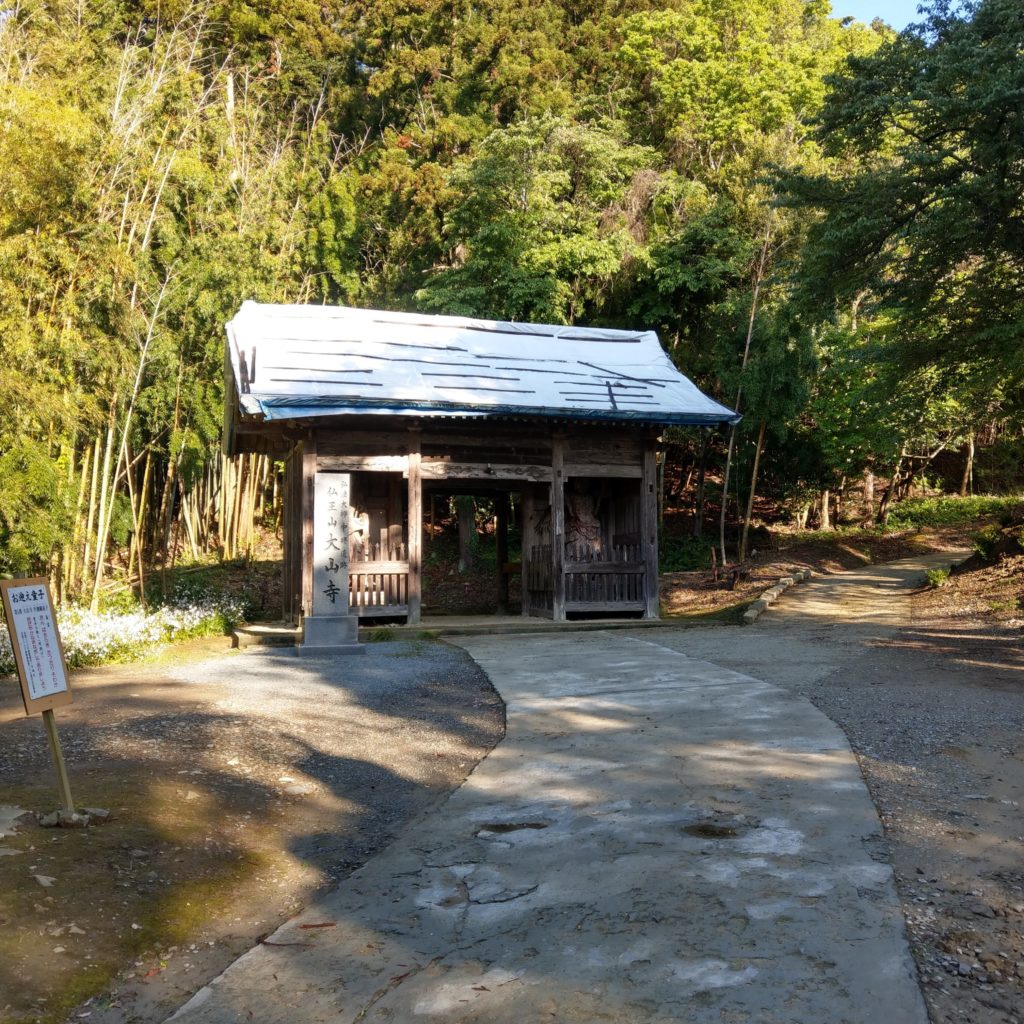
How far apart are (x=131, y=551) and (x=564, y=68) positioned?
17.5 m

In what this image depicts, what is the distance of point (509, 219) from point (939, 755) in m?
17.5

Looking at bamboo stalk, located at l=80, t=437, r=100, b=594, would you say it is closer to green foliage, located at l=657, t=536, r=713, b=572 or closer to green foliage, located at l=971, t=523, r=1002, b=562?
green foliage, located at l=657, t=536, r=713, b=572

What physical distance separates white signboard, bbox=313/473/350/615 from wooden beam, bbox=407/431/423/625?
120 cm

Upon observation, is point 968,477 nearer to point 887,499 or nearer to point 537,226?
point 887,499

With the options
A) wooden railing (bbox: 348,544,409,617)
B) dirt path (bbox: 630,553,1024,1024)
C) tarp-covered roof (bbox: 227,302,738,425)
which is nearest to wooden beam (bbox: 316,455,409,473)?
tarp-covered roof (bbox: 227,302,738,425)

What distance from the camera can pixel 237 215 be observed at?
17.8m

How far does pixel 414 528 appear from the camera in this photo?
12.4m

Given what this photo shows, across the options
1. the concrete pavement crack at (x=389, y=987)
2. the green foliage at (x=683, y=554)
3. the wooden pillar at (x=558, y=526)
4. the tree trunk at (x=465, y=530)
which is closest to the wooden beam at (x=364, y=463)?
the wooden pillar at (x=558, y=526)

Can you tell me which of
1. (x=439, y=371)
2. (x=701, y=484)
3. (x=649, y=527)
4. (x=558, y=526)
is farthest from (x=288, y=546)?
(x=701, y=484)

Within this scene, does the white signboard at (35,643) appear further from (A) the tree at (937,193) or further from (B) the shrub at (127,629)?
(A) the tree at (937,193)

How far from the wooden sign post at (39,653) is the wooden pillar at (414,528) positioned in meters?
7.95

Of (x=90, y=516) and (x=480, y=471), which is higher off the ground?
(x=480, y=471)

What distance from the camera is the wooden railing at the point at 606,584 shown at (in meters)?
13.2

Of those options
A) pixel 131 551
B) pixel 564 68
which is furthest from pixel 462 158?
pixel 131 551
